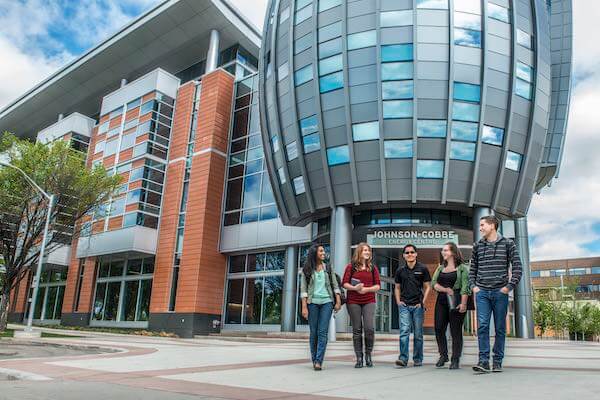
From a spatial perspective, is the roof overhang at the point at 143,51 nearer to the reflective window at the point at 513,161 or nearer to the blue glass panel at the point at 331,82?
the blue glass panel at the point at 331,82

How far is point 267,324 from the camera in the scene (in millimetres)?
27703

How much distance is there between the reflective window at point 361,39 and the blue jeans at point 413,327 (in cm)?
1830

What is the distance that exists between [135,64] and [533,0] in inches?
1119

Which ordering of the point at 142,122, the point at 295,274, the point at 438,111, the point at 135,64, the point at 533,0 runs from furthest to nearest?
the point at 135,64 → the point at 142,122 → the point at 295,274 → the point at 533,0 → the point at 438,111

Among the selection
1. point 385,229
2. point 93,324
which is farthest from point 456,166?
point 93,324

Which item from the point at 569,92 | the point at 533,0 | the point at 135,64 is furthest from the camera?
the point at 135,64

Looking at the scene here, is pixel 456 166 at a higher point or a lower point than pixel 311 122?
lower

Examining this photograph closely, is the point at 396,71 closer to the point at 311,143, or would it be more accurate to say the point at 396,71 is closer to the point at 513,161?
the point at 311,143

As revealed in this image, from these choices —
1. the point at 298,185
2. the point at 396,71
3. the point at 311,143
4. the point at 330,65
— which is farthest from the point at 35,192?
the point at 396,71

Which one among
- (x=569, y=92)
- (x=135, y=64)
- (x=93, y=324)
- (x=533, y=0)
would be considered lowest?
(x=93, y=324)

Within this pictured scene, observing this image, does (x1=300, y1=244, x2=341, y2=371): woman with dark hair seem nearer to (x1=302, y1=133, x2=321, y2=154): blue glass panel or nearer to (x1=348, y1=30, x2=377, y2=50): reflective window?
(x1=302, y1=133, x2=321, y2=154): blue glass panel

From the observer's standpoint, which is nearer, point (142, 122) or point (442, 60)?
point (442, 60)

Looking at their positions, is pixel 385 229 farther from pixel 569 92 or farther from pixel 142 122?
pixel 142 122

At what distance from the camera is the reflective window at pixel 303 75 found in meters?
24.1
